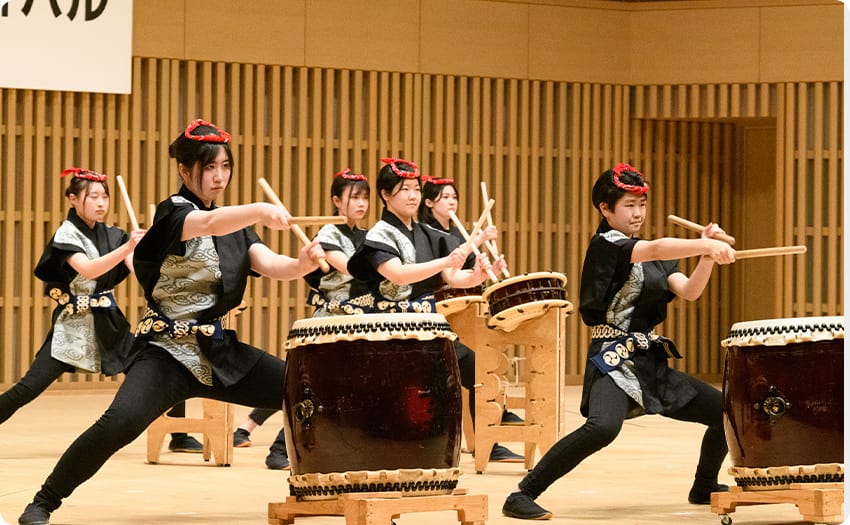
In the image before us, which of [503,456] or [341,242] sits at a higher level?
[341,242]

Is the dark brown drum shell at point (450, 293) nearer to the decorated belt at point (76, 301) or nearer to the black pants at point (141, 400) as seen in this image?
the decorated belt at point (76, 301)

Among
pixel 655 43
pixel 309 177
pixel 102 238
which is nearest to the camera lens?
pixel 102 238

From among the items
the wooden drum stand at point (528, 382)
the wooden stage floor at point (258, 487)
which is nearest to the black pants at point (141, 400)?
the wooden stage floor at point (258, 487)

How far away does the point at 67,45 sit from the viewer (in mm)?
8398

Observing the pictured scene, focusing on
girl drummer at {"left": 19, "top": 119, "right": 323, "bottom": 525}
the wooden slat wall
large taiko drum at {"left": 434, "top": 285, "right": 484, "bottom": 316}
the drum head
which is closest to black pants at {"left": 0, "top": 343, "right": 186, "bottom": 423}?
large taiko drum at {"left": 434, "top": 285, "right": 484, "bottom": 316}

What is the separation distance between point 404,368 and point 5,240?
5.57 m

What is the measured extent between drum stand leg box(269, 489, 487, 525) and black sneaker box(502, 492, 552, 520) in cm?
43

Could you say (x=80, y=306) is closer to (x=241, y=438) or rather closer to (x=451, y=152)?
(x=241, y=438)

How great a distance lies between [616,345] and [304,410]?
42.4 inches

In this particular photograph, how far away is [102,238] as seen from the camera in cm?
567

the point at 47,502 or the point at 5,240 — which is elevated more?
the point at 5,240

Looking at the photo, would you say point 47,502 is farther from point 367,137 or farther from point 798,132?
point 798,132

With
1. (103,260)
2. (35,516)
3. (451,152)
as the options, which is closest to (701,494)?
(35,516)

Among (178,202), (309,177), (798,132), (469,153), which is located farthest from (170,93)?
(178,202)
